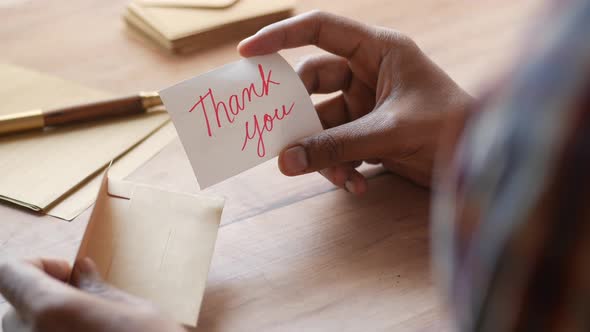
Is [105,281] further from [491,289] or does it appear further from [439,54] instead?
[439,54]

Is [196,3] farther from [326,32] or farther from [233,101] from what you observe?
[233,101]

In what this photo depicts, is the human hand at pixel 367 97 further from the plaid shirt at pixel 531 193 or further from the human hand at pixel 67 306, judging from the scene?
the plaid shirt at pixel 531 193

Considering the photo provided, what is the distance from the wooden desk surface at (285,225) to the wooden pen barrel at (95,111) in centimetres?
6

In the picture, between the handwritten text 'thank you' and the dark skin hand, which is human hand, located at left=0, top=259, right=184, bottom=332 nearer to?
the dark skin hand

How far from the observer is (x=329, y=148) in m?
0.88

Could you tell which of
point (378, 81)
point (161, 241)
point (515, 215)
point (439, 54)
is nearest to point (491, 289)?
point (515, 215)

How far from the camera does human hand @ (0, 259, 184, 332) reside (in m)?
0.62

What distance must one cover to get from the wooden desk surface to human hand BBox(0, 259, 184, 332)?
4.7 inches

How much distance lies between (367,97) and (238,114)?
304mm

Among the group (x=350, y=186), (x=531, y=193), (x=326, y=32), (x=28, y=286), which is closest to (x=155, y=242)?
(x=28, y=286)

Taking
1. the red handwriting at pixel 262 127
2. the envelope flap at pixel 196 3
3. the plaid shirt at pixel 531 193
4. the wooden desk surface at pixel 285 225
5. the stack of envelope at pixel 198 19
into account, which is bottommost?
the wooden desk surface at pixel 285 225

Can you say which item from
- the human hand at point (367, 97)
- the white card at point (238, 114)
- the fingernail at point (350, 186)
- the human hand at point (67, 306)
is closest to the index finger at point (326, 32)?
the human hand at point (367, 97)

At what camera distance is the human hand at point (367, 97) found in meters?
0.89

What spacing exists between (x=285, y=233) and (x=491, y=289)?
55 centimetres
